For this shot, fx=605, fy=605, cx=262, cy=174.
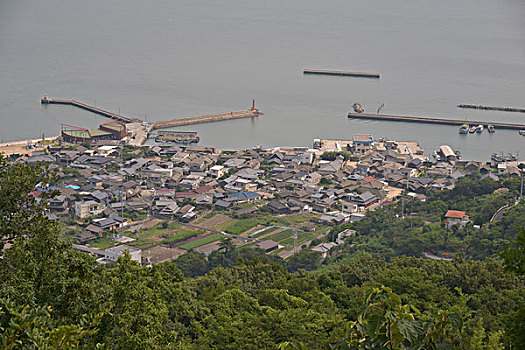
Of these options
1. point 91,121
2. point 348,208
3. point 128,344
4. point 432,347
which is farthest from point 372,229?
point 91,121

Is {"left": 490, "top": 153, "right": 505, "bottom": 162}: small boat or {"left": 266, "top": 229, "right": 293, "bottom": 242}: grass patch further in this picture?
{"left": 490, "top": 153, "right": 505, "bottom": 162}: small boat

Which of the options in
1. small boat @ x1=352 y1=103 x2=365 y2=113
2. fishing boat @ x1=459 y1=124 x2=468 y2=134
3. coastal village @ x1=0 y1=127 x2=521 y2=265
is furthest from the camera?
small boat @ x1=352 y1=103 x2=365 y2=113

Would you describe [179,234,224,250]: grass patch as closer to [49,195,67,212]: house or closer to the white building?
[49,195,67,212]: house

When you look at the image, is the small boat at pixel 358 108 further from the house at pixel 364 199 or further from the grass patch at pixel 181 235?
the grass patch at pixel 181 235

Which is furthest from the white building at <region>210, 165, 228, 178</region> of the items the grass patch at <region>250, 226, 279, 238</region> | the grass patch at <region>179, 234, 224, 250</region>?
the grass patch at <region>179, 234, 224, 250</region>

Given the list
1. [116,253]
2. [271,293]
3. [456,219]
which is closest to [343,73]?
[456,219]

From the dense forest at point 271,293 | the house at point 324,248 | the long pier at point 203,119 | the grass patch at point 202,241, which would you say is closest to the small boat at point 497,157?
the dense forest at point 271,293
